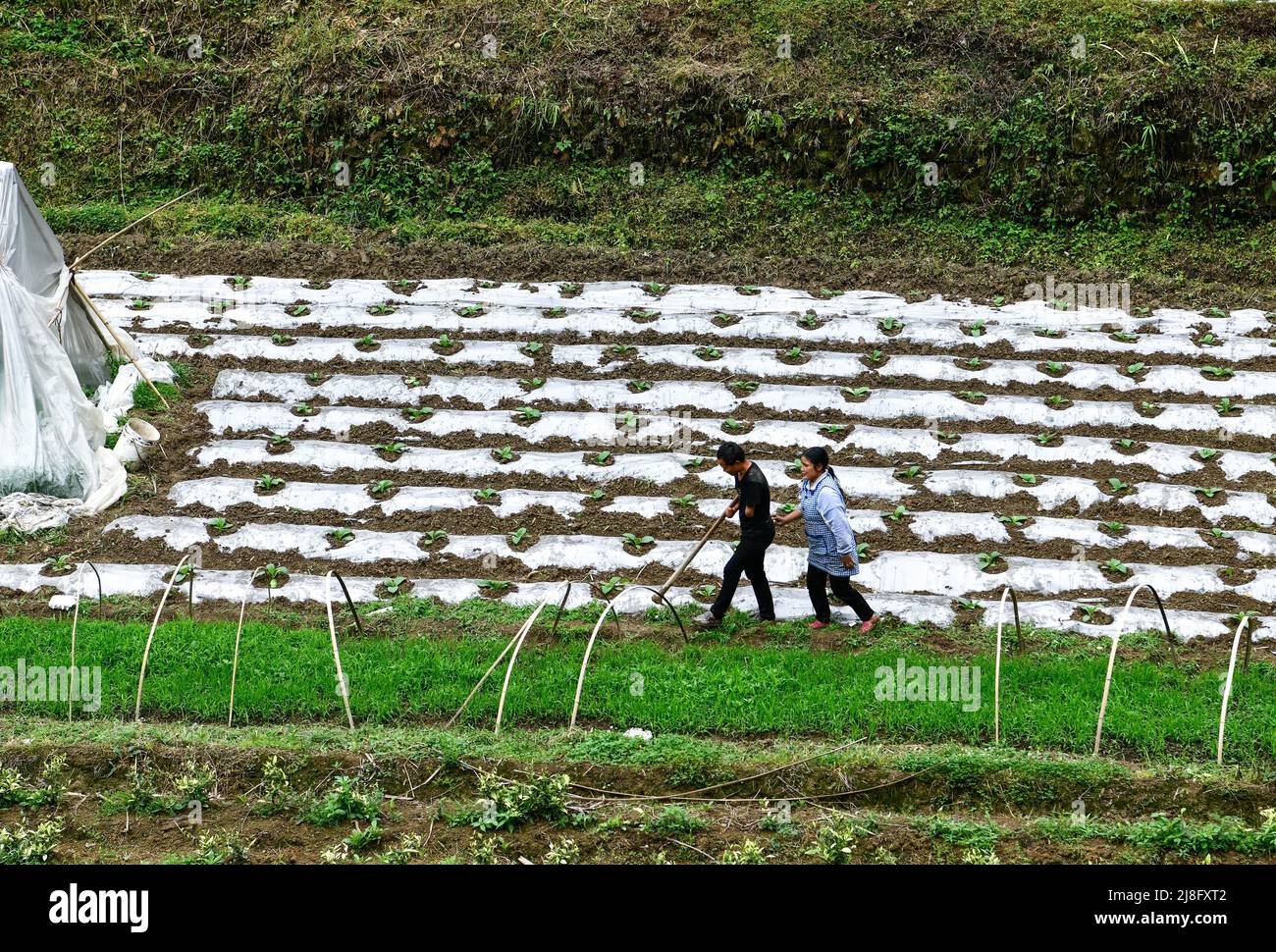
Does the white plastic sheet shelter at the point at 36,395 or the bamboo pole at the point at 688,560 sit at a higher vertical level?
the white plastic sheet shelter at the point at 36,395

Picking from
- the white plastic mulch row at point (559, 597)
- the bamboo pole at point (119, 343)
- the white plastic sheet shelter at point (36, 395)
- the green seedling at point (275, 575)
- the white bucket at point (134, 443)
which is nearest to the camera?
the white plastic mulch row at point (559, 597)

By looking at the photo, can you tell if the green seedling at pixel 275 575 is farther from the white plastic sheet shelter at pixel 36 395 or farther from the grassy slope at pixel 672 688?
the white plastic sheet shelter at pixel 36 395

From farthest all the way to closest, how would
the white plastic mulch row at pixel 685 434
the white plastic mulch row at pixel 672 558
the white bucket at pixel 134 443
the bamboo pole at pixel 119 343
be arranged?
the bamboo pole at pixel 119 343 → the white bucket at pixel 134 443 → the white plastic mulch row at pixel 685 434 → the white plastic mulch row at pixel 672 558

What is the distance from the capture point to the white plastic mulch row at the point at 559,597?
29.9 feet

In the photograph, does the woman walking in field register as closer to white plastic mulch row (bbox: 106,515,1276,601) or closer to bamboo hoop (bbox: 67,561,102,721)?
white plastic mulch row (bbox: 106,515,1276,601)

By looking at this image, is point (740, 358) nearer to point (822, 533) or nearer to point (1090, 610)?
point (822, 533)

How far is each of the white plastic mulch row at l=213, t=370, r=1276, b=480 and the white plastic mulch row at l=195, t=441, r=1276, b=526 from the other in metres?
0.50

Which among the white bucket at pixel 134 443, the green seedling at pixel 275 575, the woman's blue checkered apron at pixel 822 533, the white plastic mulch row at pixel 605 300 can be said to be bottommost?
the green seedling at pixel 275 575

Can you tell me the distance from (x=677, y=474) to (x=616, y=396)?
1.60m

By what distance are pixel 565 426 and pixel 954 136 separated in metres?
7.66

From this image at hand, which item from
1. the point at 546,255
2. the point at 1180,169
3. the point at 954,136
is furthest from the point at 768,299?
the point at 1180,169

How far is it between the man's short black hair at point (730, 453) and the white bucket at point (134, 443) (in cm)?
617

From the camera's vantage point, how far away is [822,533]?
28.8ft

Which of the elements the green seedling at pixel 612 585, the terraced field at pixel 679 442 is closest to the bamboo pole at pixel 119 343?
the terraced field at pixel 679 442
